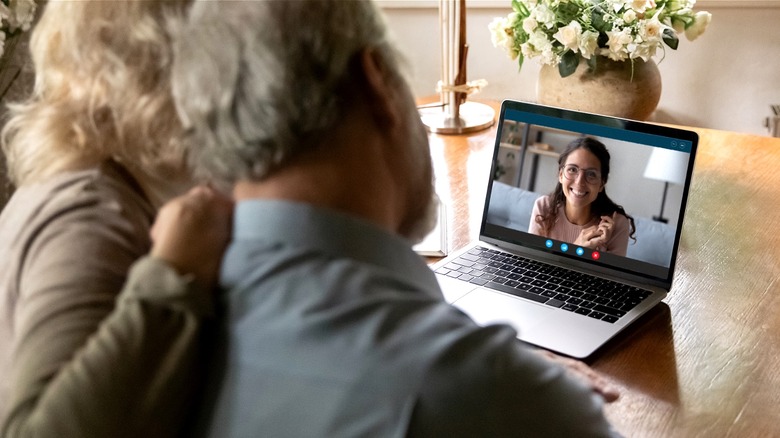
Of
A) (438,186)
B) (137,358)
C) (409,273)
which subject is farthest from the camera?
(438,186)

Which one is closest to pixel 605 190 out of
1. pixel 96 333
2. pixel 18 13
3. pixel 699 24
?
pixel 699 24

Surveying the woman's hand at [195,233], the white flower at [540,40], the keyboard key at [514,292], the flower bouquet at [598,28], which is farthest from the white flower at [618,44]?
the woman's hand at [195,233]

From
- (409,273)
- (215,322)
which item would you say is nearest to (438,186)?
(409,273)

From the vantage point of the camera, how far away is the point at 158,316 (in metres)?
0.64

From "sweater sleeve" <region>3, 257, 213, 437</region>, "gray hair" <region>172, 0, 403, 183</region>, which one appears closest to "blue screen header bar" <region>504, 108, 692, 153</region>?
"gray hair" <region>172, 0, 403, 183</region>

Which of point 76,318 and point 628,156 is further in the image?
point 628,156

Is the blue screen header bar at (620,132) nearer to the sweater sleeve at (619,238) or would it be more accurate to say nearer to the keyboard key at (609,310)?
the sweater sleeve at (619,238)

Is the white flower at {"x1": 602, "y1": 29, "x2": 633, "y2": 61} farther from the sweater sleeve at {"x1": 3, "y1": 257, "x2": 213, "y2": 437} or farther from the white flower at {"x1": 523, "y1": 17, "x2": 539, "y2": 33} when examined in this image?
the sweater sleeve at {"x1": 3, "y1": 257, "x2": 213, "y2": 437}

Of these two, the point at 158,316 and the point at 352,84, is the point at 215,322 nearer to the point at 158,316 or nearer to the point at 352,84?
the point at 158,316

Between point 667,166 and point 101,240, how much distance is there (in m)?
0.82

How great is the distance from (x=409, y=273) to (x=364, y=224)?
2.9 inches

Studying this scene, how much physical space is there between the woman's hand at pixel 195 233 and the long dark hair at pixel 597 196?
0.65m

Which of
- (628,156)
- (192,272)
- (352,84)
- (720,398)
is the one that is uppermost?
(352,84)

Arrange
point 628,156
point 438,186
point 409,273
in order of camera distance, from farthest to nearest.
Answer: point 438,186
point 628,156
point 409,273
